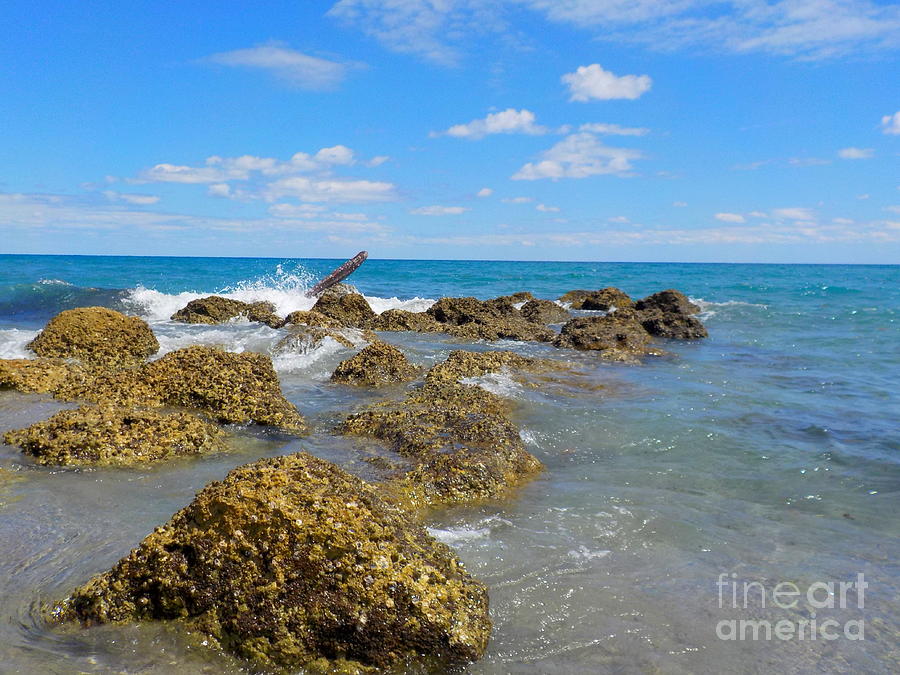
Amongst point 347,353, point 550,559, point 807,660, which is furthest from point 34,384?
point 807,660

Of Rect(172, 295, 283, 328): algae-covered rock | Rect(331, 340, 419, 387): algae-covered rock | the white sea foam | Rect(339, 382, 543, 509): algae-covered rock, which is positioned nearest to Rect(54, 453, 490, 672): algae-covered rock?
Rect(339, 382, 543, 509): algae-covered rock

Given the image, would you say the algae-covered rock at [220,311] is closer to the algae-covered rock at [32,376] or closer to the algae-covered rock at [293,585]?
the algae-covered rock at [32,376]

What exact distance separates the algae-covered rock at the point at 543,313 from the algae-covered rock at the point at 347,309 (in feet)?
16.6

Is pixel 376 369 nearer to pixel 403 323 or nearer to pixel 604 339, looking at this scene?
A: pixel 604 339

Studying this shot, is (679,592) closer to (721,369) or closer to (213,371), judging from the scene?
(213,371)

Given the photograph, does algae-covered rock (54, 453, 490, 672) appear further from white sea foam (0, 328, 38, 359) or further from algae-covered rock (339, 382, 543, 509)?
white sea foam (0, 328, 38, 359)

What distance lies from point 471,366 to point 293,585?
6.90m

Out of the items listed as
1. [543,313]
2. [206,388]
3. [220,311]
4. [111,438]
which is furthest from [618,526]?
[543,313]

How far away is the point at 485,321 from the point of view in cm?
1655

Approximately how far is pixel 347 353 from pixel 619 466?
6.47 meters

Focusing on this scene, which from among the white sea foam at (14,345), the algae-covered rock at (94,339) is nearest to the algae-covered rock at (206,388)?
the algae-covered rock at (94,339)

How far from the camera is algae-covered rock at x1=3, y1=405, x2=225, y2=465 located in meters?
5.00


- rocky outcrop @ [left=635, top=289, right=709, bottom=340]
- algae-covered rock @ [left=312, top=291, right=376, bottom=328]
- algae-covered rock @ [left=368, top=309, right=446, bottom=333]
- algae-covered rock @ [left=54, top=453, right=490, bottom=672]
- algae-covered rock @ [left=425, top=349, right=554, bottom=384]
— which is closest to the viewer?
algae-covered rock @ [left=54, top=453, right=490, bottom=672]

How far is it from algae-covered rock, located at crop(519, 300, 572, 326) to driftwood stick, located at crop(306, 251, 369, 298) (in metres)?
5.23
